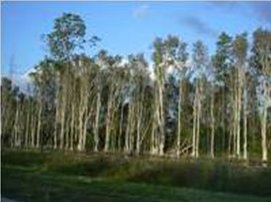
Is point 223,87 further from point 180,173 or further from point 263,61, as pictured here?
point 180,173

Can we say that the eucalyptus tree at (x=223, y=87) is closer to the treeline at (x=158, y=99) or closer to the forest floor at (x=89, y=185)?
the treeline at (x=158, y=99)

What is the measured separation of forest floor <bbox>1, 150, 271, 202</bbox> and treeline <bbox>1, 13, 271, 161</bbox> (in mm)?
22655

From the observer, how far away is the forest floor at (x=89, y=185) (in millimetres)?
20938

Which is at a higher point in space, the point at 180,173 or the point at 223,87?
the point at 223,87

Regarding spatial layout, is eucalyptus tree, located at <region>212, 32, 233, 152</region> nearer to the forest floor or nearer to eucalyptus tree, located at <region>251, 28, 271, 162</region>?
eucalyptus tree, located at <region>251, 28, 271, 162</region>

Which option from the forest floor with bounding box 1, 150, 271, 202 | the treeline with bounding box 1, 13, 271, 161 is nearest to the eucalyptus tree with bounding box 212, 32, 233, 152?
the treeline with bounding box 1, 13, 271, 161

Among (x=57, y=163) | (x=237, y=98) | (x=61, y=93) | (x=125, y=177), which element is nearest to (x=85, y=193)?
(x=125, y=177)

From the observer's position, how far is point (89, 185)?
27.0m

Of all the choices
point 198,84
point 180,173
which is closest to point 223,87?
point 198,84

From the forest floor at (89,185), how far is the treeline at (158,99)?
74.3ft

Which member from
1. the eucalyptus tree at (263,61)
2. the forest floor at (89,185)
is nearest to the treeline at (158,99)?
the eucalyptus tree at (263,61)

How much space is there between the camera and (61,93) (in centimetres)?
8869

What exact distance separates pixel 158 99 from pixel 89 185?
51.1 m

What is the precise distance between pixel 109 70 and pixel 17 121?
957 inches
